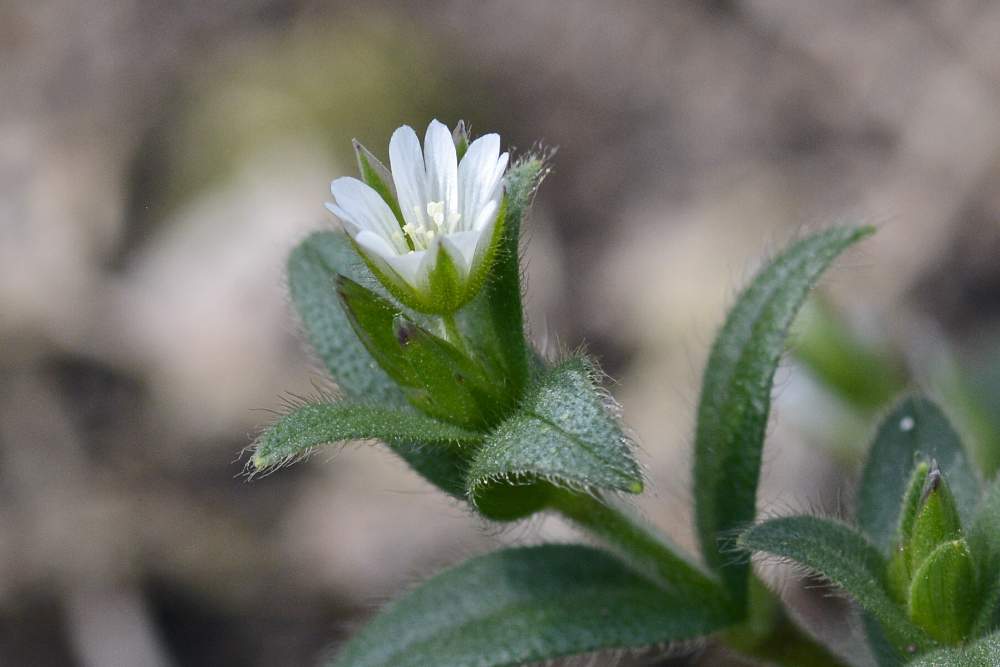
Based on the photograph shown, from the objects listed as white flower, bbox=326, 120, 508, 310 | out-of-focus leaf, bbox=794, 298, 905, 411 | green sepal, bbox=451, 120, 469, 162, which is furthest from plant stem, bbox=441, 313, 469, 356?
out-of-focus leaf, bbox=794, 298, 905, 411

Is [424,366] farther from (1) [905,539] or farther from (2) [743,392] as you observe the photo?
(1) [905,539]

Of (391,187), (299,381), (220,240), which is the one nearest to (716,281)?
(299,381)

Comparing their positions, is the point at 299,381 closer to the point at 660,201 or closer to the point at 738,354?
the point at 660,201

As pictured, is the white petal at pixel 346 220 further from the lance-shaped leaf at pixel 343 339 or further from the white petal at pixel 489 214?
the white petal at pixel 489 214

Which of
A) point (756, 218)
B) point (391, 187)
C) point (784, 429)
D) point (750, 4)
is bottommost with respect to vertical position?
point (784, 429)

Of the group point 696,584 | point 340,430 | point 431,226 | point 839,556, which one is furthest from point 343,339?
point 839,556

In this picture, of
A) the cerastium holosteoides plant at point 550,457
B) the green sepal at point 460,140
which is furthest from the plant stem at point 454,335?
the green sepal at point 460,140

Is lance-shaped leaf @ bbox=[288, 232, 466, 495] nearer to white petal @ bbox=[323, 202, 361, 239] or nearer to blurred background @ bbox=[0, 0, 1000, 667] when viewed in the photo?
white petal @ bbox=[323, 202, 361, 239]
